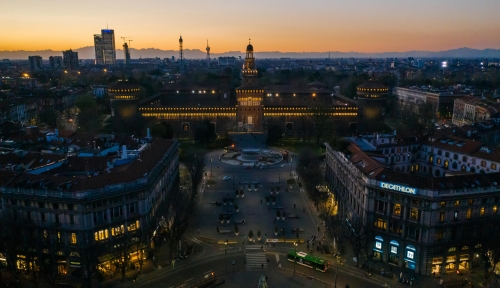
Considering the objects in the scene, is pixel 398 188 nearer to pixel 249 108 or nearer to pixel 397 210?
pixel 397 210

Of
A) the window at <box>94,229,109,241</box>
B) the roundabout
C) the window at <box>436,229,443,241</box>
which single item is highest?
the window at <box>94,229,109,241</box>

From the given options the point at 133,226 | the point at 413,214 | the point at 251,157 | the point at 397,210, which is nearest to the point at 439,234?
the point at 413,214

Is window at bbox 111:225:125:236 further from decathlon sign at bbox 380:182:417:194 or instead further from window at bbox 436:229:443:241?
window at bbox 436:229:443:241

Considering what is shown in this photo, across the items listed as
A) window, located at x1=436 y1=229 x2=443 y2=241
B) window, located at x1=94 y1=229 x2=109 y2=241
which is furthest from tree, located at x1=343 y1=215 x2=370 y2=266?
window, located at x1=94 y1=229 x2=109 y2=241

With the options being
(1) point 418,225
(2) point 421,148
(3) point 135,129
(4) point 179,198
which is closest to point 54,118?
(3) point 135,129

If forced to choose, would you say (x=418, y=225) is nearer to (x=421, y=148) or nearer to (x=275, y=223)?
(x=275, y=223)

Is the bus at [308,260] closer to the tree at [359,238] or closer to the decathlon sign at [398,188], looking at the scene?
the tree at [359,238]
